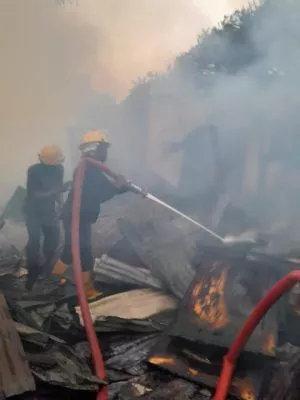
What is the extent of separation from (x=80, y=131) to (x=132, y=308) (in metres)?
6.43

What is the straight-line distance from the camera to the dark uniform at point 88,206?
5.87 metres

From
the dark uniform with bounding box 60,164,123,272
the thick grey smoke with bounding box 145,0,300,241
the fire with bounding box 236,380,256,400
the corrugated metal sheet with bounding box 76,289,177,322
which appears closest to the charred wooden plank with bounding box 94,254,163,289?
the corrugated metal sheet with bounding box 76,289,177,322

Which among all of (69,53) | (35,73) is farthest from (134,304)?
(69,53)

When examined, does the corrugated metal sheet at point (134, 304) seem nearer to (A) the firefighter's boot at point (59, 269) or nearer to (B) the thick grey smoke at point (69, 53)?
(A) the firefighter's boot at point (59, 269)

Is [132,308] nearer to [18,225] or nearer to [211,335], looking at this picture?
[211,335]

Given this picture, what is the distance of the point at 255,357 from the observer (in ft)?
11.7

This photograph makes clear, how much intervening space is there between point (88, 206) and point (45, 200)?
2.40 ft

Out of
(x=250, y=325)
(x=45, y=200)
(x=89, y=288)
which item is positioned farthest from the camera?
(x=45, y=200)

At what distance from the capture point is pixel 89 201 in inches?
240

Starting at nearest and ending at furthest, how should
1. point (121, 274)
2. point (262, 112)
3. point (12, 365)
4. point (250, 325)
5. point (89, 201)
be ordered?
point (250, 325)
point (12, 365)
point (121, 274)
point (89, 201)
point (262, 112)

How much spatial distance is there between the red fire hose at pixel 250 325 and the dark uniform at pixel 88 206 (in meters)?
2.83

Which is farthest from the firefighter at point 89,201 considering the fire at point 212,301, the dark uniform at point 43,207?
the fire at point 212,301

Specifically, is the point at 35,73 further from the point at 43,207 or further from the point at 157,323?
the point at 157,323

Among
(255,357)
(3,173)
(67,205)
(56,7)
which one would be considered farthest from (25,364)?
(56,7)
